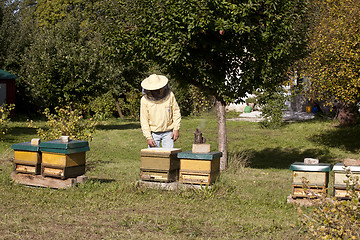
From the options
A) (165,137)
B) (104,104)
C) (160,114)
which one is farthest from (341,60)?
(104,104)

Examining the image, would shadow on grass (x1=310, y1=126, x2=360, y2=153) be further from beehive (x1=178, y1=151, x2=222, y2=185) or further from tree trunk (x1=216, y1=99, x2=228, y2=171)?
beehive (x1=178, y1=151, x2=222, y2=185)

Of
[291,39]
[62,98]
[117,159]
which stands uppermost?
[291,39]

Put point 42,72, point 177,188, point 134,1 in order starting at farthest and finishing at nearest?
point 42,72 → point 134,1 → point 177,188

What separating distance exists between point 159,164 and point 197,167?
643 mm

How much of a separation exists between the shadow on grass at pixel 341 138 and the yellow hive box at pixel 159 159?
1119 centimetres

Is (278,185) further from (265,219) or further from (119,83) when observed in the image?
(119,83)

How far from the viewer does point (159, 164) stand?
7715 mm

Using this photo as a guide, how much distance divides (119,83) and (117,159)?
671 inches

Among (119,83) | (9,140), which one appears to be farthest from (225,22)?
(119,83)

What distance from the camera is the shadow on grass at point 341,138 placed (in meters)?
17.9

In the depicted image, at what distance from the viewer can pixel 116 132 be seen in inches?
857

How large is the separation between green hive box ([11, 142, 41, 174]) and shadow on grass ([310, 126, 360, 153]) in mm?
12445

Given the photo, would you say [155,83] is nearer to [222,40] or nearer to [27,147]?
[27,147]

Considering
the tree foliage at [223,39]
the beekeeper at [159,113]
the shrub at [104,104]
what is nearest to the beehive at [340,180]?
the beekeeper at [159,113]
